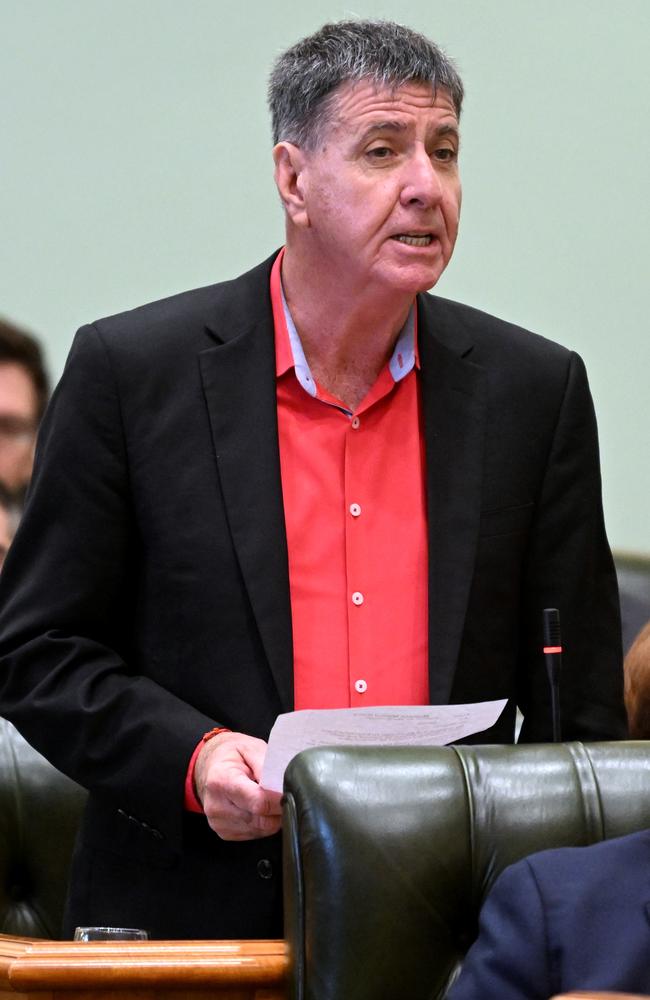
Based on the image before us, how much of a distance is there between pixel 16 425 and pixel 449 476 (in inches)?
59.0

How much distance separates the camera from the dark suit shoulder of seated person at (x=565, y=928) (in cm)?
148

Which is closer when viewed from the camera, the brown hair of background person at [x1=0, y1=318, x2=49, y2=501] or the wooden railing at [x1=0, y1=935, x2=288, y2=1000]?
the wooden railing at [x1=0, y1=935, x2=288, y2=1000]

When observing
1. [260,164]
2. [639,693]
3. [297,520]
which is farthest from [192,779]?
[260,164]

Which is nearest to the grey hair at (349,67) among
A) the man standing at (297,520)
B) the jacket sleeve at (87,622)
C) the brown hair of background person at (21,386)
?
the man standing at (297,520)

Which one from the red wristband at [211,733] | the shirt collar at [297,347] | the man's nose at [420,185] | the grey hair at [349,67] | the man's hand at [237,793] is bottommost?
the man's hand at [237,793]

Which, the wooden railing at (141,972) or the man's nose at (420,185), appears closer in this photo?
the wooden railing at (141,972)

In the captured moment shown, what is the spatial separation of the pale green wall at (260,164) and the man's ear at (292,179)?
1360 mm

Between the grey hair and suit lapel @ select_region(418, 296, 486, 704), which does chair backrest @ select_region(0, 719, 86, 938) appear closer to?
suit lapel @ select_region(418, 296, 486, 704)

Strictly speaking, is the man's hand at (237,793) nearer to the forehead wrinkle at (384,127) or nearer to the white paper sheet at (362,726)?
the white paper sheet at (362,726)

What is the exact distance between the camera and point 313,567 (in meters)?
1.97

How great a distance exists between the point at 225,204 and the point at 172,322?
142 centimetres

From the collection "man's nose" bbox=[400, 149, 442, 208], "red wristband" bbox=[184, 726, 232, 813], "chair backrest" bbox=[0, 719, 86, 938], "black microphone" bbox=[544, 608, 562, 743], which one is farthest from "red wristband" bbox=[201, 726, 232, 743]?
"chair backrest" bbox=[0, 719, 86, 938]

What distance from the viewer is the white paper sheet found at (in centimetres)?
→ 167

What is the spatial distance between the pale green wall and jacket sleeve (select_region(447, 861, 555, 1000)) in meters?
1.97
